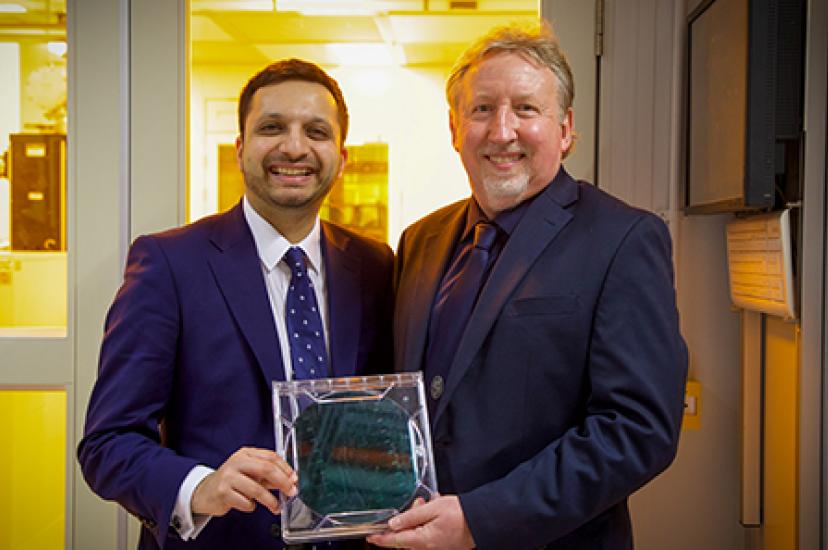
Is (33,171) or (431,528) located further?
(33,171)

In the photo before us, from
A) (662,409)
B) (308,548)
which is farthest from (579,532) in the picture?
(308,548)

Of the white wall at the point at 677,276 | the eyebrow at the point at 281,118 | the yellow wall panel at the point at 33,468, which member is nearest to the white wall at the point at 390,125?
the white wall at the point at 677,276

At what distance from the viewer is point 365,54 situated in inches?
84.2

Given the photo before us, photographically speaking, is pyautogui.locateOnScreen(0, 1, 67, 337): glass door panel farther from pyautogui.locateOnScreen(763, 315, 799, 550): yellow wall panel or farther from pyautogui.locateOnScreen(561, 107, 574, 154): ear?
pyautogui.locateOnScreen(763, 315, 799, 550): yellow wall panel

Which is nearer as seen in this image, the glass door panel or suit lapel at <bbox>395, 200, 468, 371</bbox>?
suit lapel at <bbox>395, 200, 468, 371</bbox>

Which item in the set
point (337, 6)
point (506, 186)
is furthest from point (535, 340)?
point (337, 6)

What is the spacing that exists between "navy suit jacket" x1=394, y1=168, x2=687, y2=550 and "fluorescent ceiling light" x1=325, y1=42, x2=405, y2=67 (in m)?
0.85

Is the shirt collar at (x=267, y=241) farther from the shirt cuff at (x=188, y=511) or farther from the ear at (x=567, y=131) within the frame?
the ear at (x=567, y=131)

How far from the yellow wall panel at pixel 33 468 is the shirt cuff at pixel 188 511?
0.97 metres

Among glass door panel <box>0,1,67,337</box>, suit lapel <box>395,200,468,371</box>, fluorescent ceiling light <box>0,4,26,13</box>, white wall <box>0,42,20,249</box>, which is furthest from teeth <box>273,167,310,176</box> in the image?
fluorescent ceiling light <box>0,4,26,13</box>

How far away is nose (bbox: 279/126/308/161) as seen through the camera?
152 cm

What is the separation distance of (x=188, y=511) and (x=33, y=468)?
1117 mm

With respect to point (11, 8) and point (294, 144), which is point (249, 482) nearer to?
point (294, 144)

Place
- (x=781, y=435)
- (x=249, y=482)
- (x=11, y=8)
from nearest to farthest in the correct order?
(x=249, y=482)
(x=781, y=435)
(x=11, y=8)
